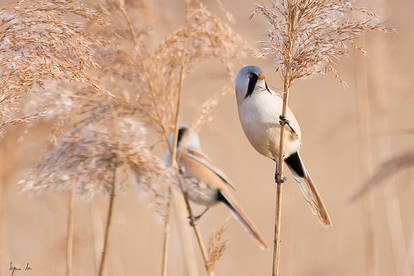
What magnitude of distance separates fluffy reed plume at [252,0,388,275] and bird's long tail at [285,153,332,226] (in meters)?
0.38

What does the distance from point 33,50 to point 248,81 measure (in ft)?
2.49

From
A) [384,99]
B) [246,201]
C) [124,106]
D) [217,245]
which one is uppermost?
[384,99]

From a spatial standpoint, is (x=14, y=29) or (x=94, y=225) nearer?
(x=14, y=29)

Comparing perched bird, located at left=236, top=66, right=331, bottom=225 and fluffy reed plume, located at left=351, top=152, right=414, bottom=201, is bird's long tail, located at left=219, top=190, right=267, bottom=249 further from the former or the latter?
fluffy reed plume, located at left=351, top=152, right=414, bottom=201

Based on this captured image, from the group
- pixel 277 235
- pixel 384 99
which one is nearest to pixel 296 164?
pixel 277 235

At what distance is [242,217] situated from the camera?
265 cm

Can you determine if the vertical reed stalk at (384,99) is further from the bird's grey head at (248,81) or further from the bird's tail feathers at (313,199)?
the bird's grey head at (248,81)

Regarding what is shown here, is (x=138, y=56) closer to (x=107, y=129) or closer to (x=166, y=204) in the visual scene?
(x=107, y=129)

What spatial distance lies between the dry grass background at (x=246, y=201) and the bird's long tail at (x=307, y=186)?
316mm

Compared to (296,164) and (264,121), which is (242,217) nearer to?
(296,164)

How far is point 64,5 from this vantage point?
1.58 m

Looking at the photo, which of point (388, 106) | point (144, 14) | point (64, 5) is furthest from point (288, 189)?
point (64, 5)

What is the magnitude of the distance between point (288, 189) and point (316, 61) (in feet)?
5.71

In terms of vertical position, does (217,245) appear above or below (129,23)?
below
